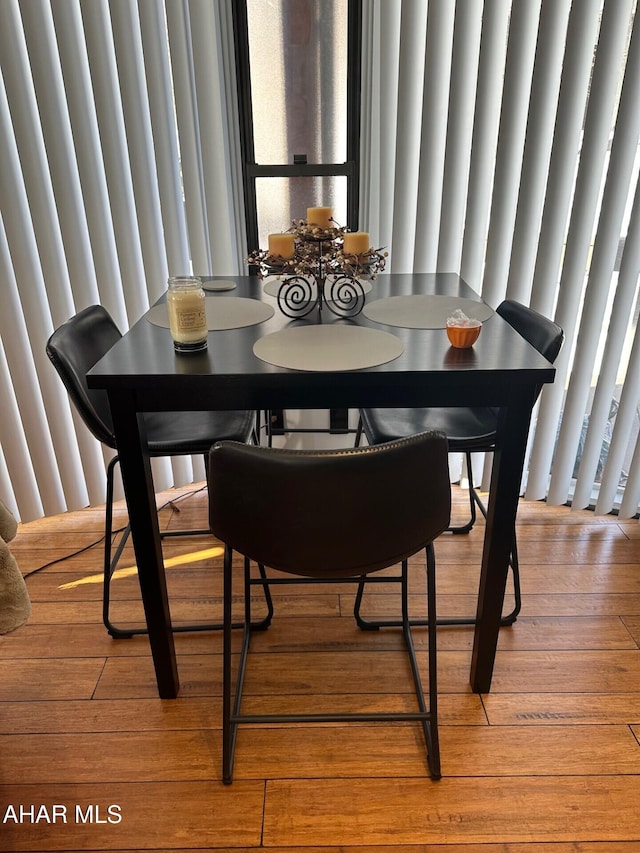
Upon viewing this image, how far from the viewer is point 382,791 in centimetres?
141

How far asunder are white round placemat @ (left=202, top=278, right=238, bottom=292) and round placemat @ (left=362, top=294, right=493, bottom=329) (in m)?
0.45

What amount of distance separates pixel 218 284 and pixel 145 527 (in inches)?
32.4

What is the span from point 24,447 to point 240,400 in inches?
53.0

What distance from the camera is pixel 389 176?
218cm

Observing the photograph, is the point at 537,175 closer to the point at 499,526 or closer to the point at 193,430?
the point at 499,526

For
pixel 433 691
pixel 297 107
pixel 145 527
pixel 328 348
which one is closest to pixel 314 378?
pixel 328 348

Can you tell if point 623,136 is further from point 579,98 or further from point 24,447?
point 24,447

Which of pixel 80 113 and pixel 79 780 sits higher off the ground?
pixel 80 113

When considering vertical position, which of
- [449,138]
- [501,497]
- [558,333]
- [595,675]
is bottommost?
[595,675]

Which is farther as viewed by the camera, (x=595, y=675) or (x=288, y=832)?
(x=595, y=675)

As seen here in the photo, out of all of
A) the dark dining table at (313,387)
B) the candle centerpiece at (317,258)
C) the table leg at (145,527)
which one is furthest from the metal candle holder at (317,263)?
the table leg at (145,527)

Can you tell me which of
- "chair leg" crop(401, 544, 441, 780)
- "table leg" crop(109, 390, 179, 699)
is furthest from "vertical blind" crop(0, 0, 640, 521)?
"chair leg" crop(401, 544, 441, 780)

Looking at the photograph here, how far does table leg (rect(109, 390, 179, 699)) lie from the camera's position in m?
1.32

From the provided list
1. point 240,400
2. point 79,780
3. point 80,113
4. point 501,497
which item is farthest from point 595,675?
point 80,113
